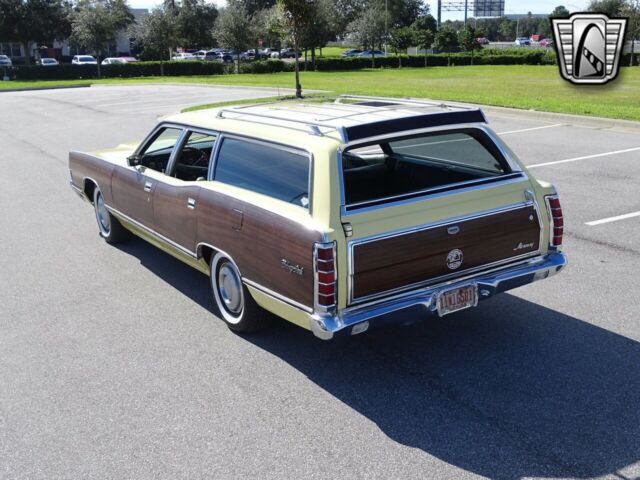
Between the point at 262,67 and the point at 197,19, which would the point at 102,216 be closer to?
the point at 262,67

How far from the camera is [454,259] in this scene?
4527 millimetres

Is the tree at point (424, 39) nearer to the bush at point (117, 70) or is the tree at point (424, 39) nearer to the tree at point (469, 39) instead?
the tree at point (469, 39)

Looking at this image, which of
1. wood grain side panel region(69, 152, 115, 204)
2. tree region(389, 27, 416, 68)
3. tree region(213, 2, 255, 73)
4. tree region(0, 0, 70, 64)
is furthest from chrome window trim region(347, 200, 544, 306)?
tree region(389, 27, 416, 68)

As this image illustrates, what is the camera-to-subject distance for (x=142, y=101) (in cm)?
2750

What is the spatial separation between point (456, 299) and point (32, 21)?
64797mm

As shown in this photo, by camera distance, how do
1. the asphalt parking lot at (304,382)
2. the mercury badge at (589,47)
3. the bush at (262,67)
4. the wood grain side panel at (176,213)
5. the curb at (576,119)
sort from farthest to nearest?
1. the bush at (262,67)
2. the mercury badge at (589,47)
3. the curb at (576,119)
4. the wood grain side panel at (176,213)
5. the asphalt parking lot at (304,382)

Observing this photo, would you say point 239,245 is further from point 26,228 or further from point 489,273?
point 26,228

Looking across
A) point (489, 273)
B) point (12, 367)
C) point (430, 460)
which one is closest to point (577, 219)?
point (489, 273)

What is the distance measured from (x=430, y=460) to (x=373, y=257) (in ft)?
4.06

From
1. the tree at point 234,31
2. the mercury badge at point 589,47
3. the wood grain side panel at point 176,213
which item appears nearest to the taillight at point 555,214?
the wood grain side panel at point 176,213

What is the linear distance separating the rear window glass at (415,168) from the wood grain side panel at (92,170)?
2796 millimetres

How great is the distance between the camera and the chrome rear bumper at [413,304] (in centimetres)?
415

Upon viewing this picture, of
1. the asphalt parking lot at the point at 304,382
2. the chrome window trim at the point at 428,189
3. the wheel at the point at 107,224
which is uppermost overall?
the chrome window trim at the point at 428,189

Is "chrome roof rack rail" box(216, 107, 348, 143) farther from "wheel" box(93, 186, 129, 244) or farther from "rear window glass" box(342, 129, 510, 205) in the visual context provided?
"wheel" box(93, 186, 129, 244)
